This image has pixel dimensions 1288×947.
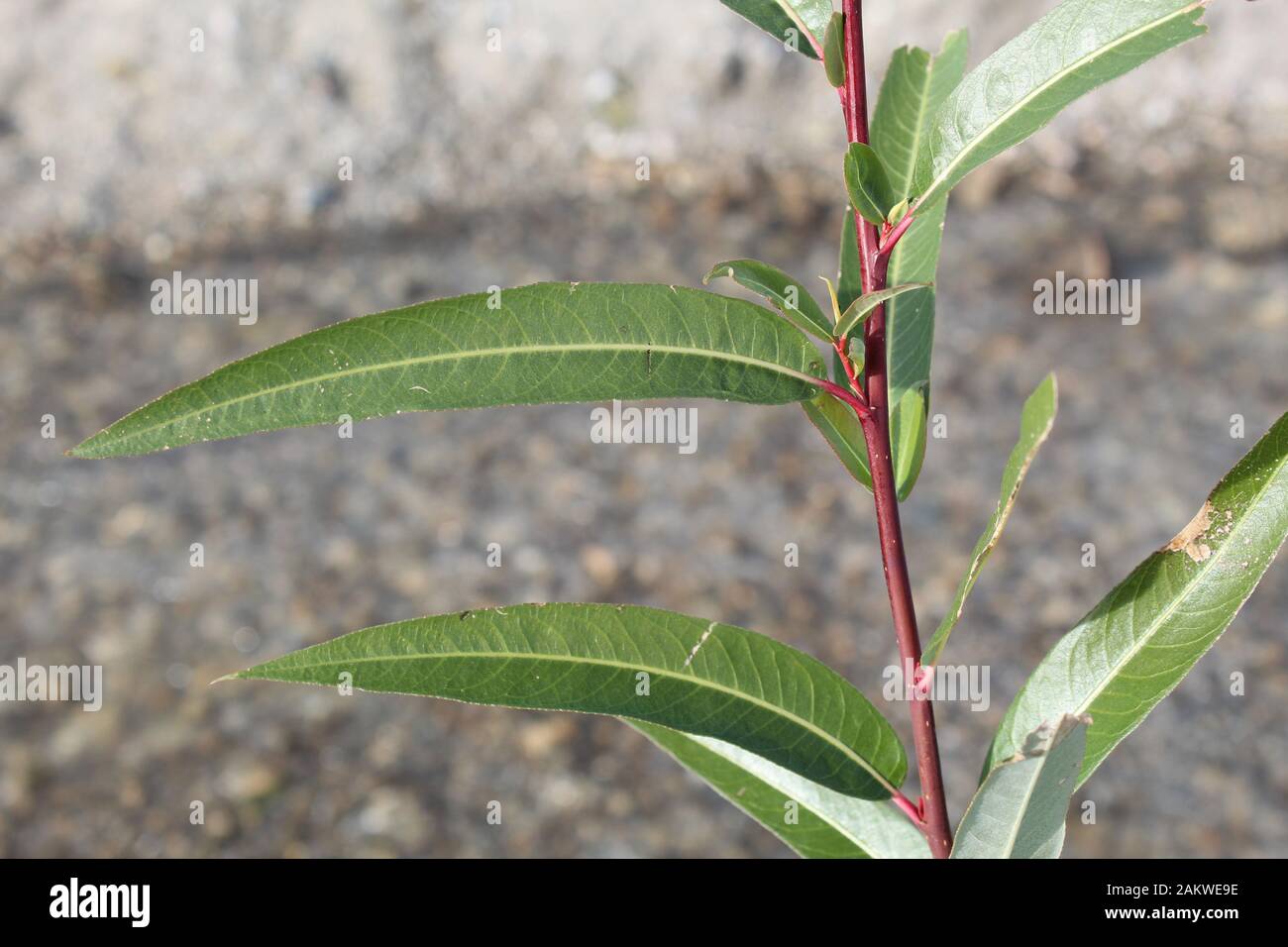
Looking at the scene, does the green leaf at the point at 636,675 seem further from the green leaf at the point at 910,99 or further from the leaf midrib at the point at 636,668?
the green leaf at the point at 910,99

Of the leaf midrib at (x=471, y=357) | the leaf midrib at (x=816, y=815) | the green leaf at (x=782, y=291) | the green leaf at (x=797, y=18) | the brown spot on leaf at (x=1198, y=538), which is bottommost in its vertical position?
the leaf midrib at (x=816, y=815)

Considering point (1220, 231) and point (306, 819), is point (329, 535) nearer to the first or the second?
point (306, 819)

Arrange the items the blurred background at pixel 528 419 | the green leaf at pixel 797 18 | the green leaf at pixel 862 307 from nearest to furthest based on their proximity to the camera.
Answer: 1. the green leaf at pixel 862 307
2. the green leaf at pixel 797 18
3. the blurred background at pixel 528 419

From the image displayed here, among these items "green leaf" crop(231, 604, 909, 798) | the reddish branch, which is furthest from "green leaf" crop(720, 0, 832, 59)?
"green leaf" crop(231, 604, 909, 798)

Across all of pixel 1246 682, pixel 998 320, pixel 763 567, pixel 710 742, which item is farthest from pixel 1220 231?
pixel 710 742

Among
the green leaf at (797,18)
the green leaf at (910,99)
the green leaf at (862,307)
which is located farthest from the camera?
the green leaf at (910,99)

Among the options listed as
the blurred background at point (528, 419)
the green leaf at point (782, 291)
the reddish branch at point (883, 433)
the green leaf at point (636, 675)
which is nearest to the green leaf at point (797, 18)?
the reddish branch at point (883, 433)

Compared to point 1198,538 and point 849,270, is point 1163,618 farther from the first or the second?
point 849,270

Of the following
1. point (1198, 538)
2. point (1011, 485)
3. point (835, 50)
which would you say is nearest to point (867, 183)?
point (835, 50)
